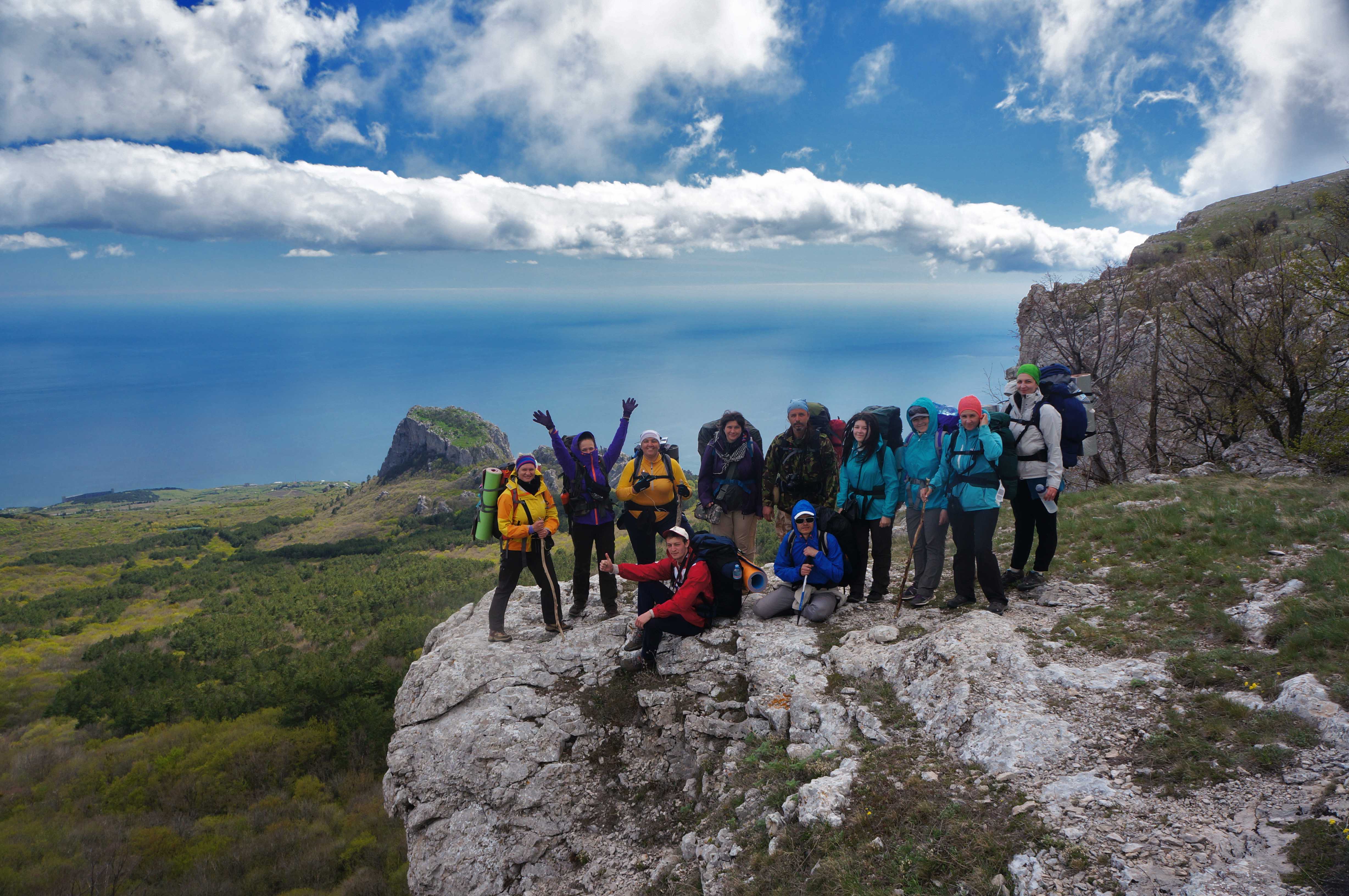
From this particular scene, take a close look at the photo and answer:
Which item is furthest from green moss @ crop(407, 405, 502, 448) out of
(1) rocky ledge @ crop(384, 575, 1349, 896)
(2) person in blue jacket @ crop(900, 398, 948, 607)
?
(2) person in blue jacket @ crop(900, 398, 948, 607)

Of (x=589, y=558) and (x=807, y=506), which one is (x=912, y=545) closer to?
(x=807, y=506)

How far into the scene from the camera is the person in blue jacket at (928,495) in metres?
8.01

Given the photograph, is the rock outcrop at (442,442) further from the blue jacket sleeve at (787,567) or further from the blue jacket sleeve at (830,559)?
the blue jacket sleeve at (830,559)

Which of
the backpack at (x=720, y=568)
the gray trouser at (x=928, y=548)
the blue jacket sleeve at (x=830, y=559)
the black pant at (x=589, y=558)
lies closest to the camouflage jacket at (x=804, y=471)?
the blue jacket sleeve at (x=830, y=559)

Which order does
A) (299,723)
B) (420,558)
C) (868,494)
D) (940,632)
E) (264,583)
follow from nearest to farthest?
(940,632)
(868,494)
(299,723)
(264,583)
(420,558)

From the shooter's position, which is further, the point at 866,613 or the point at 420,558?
the point at 420,558

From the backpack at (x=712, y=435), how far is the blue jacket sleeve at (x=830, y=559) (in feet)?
5.50

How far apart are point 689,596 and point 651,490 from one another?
1732 millimetres

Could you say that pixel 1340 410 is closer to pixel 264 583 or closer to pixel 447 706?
pixel 447 706

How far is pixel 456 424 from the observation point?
4899 inches

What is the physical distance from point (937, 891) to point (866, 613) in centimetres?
487

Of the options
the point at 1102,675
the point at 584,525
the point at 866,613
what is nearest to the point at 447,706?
the point at 584,525

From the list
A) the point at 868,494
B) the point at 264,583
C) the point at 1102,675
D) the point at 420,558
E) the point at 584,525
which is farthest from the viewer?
the point at 420,558

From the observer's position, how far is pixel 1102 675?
5.84m
